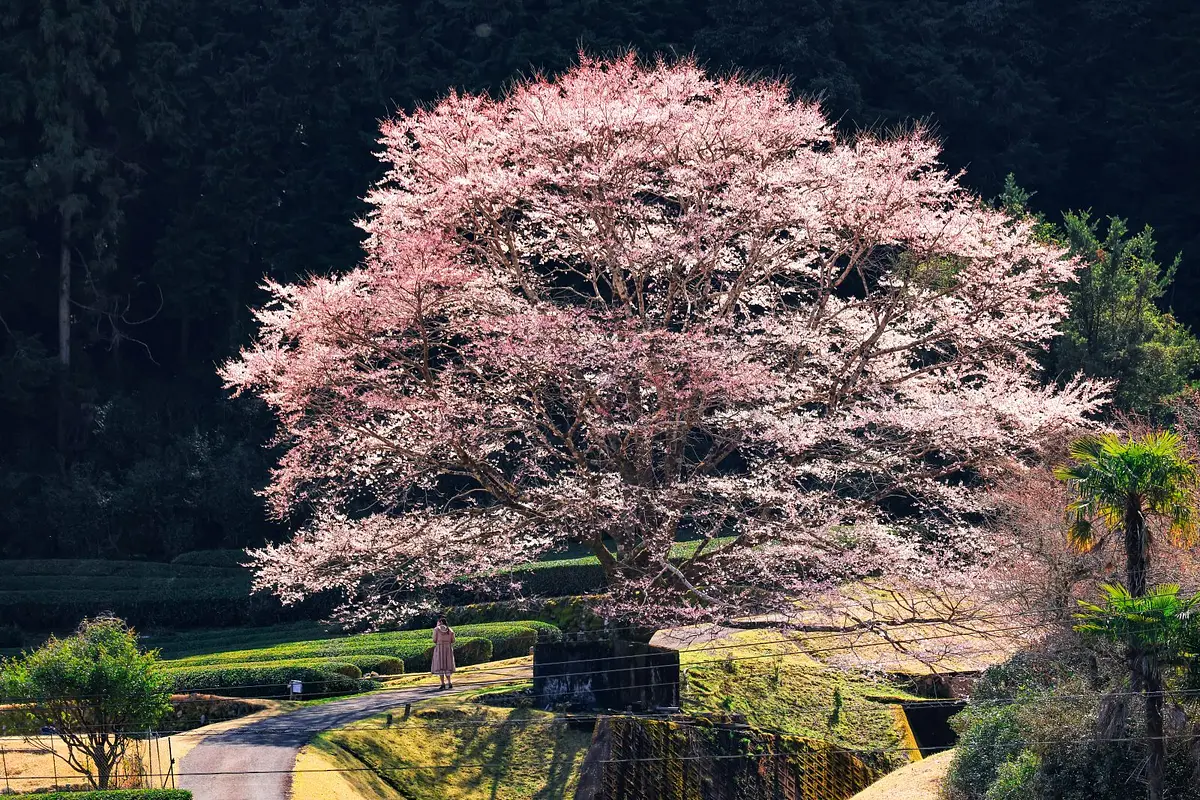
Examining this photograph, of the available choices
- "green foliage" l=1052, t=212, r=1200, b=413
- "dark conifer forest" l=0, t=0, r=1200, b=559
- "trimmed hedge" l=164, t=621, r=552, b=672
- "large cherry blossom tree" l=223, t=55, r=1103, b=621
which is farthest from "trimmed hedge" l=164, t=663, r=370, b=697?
"green foliage" l=1052, t=212, r=1200, b=413

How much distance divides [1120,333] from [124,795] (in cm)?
2361

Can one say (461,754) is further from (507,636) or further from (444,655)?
(507,636)

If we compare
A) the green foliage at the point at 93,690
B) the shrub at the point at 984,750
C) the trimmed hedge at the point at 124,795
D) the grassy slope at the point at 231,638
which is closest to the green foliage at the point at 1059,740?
the shrub at the point at 984,750


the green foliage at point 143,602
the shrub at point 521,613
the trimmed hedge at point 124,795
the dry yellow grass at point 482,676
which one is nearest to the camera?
the trimmed hedge at point 124,795

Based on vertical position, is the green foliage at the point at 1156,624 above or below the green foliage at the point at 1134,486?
below

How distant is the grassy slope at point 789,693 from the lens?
21.0m

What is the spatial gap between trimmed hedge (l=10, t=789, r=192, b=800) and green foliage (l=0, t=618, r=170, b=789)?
2.91ft

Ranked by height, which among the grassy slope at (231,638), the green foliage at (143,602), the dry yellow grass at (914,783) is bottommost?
the dry yellow grass at (914,783)

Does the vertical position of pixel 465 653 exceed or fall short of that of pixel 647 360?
it falls short

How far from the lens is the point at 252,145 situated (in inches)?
1666

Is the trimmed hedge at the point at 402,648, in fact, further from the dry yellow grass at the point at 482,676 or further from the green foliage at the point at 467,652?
the dry yellow grass at the point at 482,676

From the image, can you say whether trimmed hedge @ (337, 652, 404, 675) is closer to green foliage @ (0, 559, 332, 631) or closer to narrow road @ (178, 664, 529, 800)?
narrow road @ (178, 664, 529, 800)

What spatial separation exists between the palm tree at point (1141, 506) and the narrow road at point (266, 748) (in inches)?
385

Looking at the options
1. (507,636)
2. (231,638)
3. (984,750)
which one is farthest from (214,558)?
(984,750)
